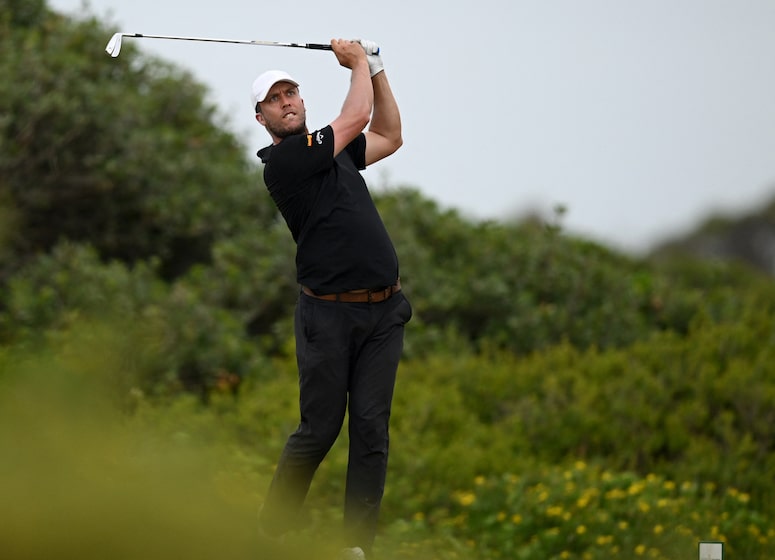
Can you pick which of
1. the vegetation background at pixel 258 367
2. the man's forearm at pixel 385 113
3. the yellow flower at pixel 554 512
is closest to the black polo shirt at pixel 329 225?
the man's forearm at pixel 385 113

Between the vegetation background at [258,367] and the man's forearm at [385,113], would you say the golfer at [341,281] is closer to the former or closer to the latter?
the man's forearm at [385,113]

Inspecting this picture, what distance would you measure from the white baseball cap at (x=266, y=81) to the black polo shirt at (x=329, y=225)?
24 cm

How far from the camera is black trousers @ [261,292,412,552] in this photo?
5359mm

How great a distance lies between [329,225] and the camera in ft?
A: 17.4

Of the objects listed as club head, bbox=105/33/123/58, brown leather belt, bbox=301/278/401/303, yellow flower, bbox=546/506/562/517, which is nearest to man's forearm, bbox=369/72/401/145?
brown leather belt, bbox=301/278/401/303

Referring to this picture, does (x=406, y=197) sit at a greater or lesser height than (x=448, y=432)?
greater

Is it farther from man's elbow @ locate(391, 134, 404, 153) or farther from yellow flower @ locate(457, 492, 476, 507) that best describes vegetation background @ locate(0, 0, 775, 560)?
man's elbow @ locate(391, 134, 404, 153)

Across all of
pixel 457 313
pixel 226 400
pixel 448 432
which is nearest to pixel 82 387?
pixel 226 400

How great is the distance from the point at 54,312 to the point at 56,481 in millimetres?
4841

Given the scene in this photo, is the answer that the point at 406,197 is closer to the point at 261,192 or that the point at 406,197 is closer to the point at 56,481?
the point at 261,192

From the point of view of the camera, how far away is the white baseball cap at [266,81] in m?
5.31

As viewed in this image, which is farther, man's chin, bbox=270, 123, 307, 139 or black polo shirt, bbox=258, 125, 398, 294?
man's chin, bbox=270, 123, 307, 139

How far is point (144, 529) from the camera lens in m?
5.04

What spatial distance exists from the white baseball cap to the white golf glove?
0.37m
